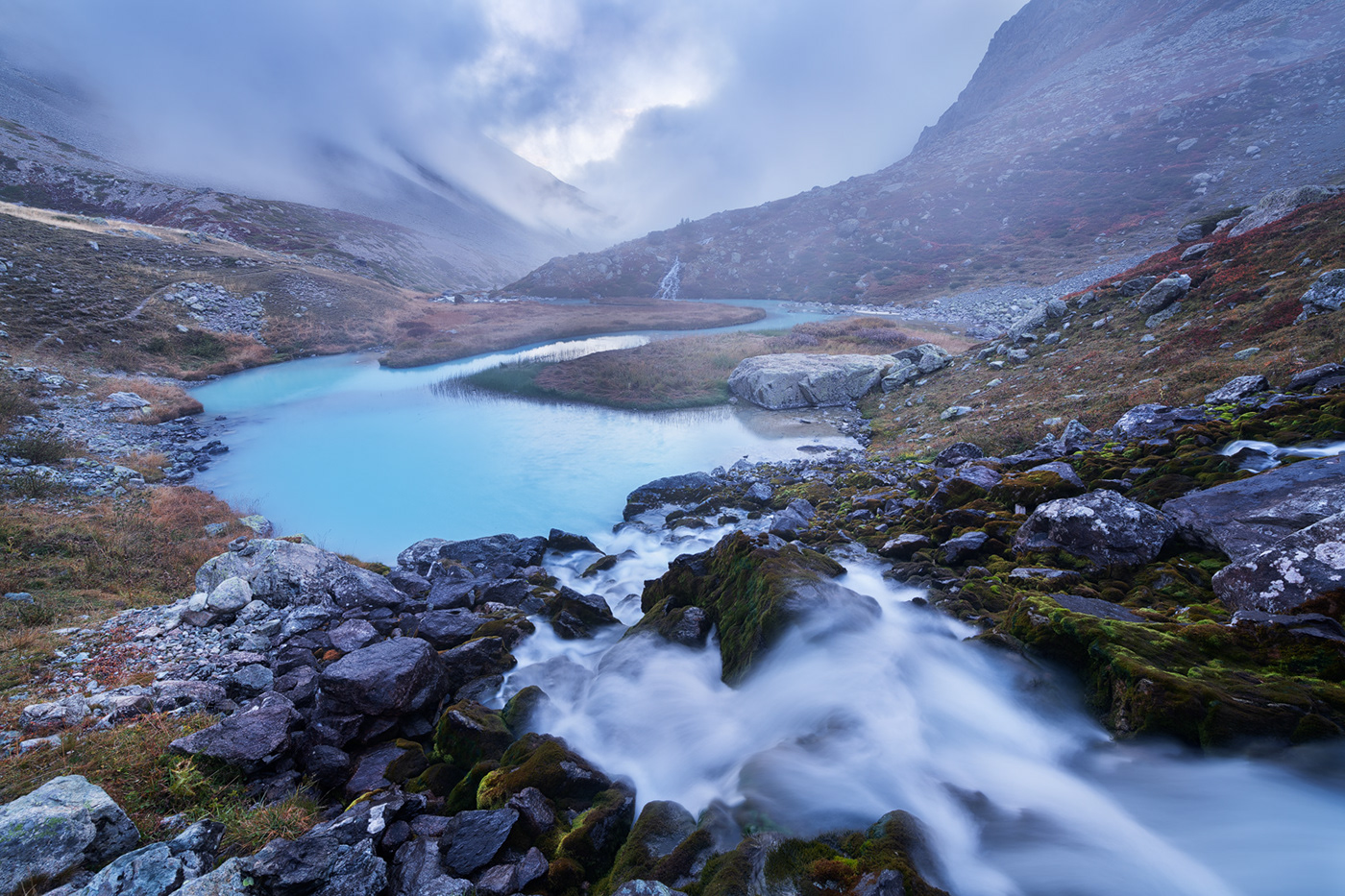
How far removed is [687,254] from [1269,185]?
74104mm

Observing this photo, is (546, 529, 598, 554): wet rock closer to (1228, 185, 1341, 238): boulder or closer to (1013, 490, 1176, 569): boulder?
(1013, 490, 1176, 569): boulder

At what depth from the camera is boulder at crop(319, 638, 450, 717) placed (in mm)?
6719

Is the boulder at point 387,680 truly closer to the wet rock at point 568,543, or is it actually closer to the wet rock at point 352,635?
the wet rock at point 352,635

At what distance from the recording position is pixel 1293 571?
16.2ft

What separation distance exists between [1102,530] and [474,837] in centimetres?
889

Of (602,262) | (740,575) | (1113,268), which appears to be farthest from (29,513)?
(602,262)

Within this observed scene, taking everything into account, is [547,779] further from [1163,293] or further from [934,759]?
[1163,293]

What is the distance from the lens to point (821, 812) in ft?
16.1

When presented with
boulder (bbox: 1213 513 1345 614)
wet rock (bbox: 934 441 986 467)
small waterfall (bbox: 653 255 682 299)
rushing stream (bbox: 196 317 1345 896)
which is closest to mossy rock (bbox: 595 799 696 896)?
rushing stream (bbox: 196 317 1345 896)

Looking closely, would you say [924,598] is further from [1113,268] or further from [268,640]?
[1113,268]

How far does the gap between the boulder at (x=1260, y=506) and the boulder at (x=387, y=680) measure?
10.6 meters

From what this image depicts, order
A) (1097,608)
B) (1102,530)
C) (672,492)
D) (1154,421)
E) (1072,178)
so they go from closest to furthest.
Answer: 1. (1097,608)
2. (1102,530)
3. (1154,421)
4. (672,492)
5. (1072,178)

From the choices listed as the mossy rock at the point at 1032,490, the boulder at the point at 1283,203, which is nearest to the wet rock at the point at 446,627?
the mossy rock at the point at 1032,490

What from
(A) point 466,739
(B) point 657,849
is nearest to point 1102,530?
(B) point 657,849
